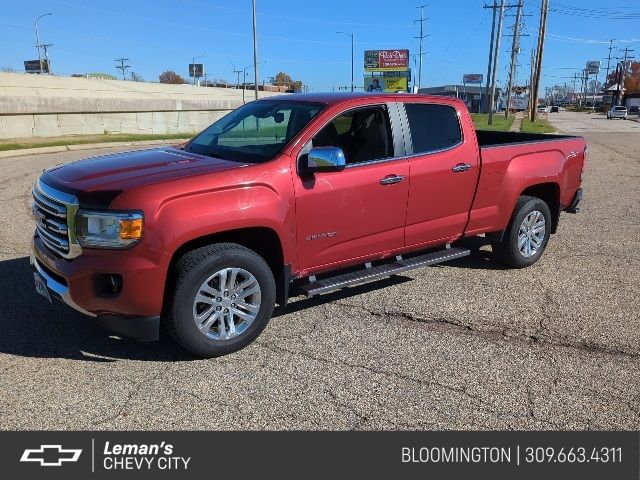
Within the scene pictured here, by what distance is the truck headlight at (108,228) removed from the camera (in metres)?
3.65

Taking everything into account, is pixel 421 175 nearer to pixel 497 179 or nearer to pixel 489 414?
pixel 497 179

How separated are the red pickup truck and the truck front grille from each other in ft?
0.05

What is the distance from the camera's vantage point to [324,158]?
167 inches

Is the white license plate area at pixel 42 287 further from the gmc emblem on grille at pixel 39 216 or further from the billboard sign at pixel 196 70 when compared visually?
the billboard sign at pixel 196 70

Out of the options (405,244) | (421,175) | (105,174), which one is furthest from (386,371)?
(105,174)

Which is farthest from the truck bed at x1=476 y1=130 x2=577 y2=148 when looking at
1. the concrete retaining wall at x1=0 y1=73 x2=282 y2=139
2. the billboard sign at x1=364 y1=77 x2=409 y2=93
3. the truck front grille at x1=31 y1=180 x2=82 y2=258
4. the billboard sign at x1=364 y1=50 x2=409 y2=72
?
the billboard sign at x1=364 y1=50 x2=409 y2=72

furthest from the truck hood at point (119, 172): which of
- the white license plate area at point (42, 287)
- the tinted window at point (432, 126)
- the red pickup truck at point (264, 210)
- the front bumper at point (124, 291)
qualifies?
the tinted window at point (432, 126)

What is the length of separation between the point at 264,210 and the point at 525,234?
3.37 meters

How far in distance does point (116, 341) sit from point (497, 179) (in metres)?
3.84

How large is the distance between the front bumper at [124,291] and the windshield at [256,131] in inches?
46.0

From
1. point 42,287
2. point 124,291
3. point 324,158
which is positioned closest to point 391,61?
point 324,158

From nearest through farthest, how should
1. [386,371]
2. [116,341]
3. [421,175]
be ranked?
[386,371] → [116,341] → [421,175]

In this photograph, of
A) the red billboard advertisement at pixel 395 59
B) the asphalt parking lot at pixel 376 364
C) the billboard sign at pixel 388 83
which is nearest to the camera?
the asphalt parking lot at pixel 376 364

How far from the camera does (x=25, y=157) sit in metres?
17.2
